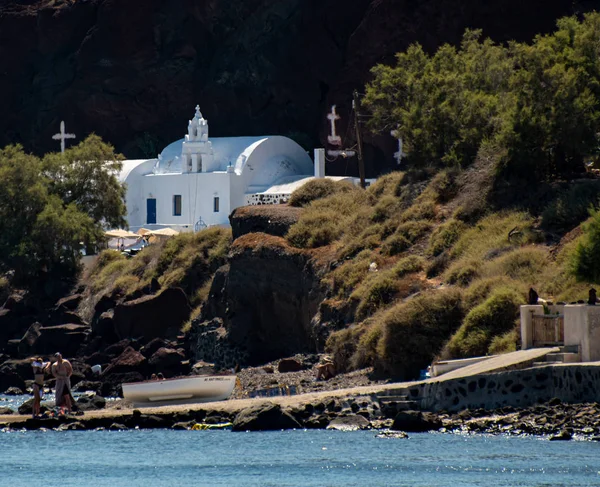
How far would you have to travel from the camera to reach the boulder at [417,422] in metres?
38.0

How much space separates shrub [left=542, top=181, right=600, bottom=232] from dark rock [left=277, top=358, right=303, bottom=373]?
30.8 ft

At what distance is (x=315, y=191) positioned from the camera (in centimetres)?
6806

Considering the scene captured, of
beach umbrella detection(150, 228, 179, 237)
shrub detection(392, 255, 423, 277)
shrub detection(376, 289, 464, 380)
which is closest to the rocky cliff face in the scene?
beach umbrella detection(150, 228, 179, 237)

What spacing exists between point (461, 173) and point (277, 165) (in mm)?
30613

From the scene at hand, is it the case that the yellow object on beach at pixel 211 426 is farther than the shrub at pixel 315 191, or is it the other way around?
the shrub at pixel 315 191

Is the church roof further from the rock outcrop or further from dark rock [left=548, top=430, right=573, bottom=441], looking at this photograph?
dark rock [left=548, top=430, right=573, bottom=441]

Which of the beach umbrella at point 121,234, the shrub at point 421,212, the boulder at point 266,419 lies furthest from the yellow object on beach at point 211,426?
→ the beach umbrella at point 121,234

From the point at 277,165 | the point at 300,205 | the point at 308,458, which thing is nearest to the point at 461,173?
the point at 300,205

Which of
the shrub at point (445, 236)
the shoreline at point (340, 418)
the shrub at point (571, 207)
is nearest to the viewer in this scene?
the shoreline at point (340, 418)

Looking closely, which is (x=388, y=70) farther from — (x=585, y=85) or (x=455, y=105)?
(x=585, y=85)

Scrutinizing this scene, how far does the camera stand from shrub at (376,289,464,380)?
4662cm

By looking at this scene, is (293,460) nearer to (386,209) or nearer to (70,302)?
(386,209)

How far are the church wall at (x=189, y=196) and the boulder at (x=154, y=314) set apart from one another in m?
18.3

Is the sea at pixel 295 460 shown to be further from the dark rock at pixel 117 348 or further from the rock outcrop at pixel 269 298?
the dark rock at pixel 117 348
